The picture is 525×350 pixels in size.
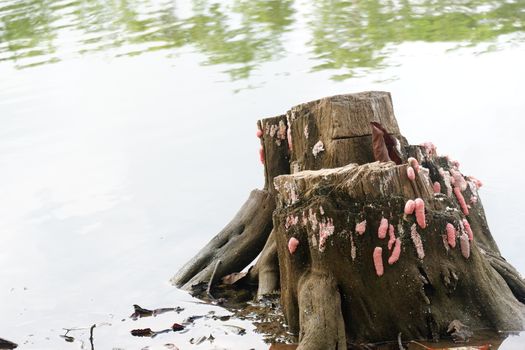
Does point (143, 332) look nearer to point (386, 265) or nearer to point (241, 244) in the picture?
point (241, 244)

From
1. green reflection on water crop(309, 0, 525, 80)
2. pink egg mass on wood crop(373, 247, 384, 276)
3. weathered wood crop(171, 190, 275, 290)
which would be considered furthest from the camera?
green reflection on water crop(309, 0, 525, 80)

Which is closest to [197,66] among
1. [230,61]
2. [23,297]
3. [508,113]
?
[230,61]

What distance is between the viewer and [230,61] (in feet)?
50.7

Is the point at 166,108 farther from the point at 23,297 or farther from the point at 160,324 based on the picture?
the point at 160,324

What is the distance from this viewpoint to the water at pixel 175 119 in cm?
Result: 727

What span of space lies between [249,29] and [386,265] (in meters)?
13.7

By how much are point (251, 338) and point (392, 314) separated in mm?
922

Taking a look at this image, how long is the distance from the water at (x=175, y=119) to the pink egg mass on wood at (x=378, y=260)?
789 millimetres

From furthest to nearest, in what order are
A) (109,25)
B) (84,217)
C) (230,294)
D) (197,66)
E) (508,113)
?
(109,25) → (197,66) → (508,113) → (84,217) → (230,294)

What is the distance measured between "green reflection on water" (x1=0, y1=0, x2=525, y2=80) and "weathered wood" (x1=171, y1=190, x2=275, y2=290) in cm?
685

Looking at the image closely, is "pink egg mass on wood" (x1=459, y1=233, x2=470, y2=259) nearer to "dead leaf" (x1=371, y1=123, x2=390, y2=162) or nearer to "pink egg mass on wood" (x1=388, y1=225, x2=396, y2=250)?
"pink egg mass on wood" (x1=388, y1=225, x2=396, y2=250)

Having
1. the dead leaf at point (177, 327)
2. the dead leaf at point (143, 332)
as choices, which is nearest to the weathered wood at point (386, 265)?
the dead leaf at point (177, 327)

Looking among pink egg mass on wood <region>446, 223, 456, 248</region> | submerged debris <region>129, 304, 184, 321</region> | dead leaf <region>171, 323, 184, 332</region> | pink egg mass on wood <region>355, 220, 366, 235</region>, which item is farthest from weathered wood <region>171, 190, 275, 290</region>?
pink egg mass on wood <region>446, 223, 456, 248</region>

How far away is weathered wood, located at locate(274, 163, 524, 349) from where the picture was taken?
17.0ft
